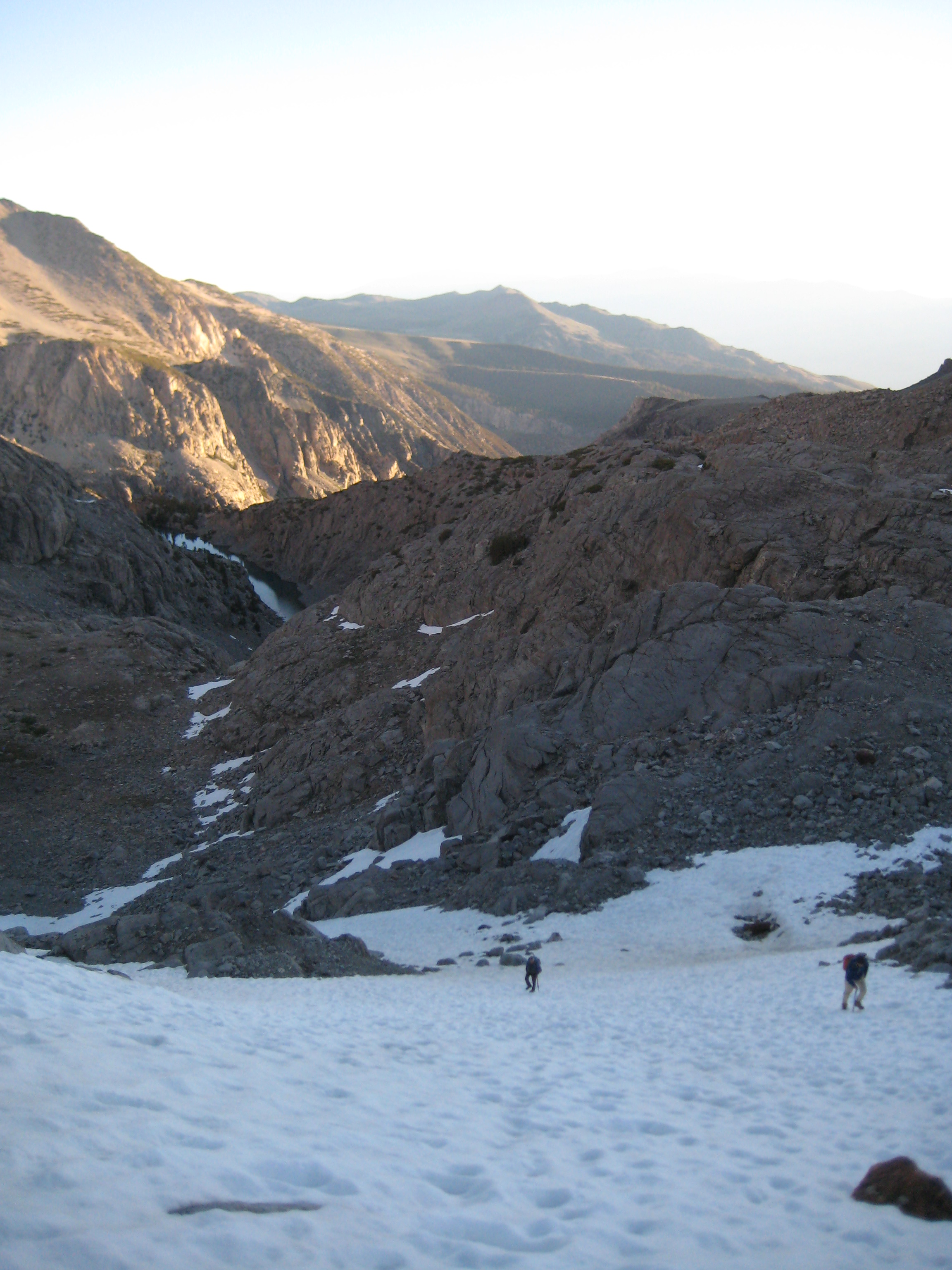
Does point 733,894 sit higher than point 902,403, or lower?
lower

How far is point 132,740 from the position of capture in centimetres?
3841

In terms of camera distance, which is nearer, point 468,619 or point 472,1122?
point 472,1122

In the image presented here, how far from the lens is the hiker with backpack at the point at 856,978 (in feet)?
35.1

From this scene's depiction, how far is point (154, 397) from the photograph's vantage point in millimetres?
118312

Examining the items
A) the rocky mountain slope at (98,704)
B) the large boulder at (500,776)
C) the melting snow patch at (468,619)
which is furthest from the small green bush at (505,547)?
the large boulder at (500,776)

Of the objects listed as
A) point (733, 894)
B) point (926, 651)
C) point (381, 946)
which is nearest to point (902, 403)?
point (926, 651)

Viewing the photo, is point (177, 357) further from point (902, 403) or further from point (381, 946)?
point (381, 946)

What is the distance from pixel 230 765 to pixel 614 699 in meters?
20.4

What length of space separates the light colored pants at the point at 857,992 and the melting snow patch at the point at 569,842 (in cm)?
854

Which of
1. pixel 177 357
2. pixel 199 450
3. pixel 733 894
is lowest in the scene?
pixel 733 894

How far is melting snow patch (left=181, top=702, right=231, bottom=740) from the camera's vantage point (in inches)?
1543

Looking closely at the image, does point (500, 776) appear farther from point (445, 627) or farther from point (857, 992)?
point (445, 627)

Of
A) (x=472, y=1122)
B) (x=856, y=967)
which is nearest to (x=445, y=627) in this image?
(x=856, y=967)

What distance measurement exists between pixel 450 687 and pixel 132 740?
17.4 m
